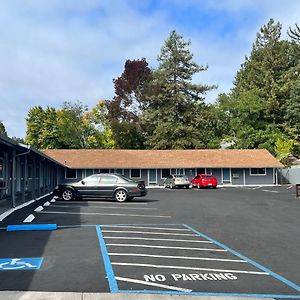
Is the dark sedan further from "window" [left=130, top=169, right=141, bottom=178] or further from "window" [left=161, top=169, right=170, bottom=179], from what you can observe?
"window" [left=161, top=169, right=170, bottom=179]

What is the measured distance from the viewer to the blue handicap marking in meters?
7.36

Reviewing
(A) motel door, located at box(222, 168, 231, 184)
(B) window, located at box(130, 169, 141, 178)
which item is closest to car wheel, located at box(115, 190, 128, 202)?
(B) window, located at box(130, 169, 141, 178)

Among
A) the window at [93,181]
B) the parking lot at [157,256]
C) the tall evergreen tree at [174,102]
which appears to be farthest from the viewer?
the tall evergreen tree at [174,102]

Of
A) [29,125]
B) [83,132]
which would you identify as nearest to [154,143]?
[83,132]

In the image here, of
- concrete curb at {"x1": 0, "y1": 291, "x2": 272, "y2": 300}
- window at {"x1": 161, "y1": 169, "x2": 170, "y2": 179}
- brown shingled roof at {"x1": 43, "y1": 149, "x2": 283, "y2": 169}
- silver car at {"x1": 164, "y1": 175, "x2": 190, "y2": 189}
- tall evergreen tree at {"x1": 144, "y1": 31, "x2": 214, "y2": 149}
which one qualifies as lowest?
concrete curb at {"x1": 0, "y1": 291, "x2": 272, "y2": 300}

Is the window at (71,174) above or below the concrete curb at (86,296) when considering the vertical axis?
above

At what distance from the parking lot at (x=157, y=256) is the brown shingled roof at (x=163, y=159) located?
1211 inches

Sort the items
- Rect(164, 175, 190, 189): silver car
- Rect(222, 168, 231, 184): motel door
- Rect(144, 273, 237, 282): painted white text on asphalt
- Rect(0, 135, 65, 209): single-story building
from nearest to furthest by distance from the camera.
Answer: Rect(144, 273, 237, 282): painted white text on asphalt → Rect(0, 135, 65, 209): single-story building → Rect(164, 175, 190, 189): silver car → Rect(222, 168, 231, 184): motel door

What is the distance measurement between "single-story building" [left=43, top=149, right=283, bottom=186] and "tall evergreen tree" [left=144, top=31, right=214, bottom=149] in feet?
34.3

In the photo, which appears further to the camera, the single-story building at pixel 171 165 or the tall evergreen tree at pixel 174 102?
the tall evergreen tree at pixel 174 102

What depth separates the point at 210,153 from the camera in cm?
4978

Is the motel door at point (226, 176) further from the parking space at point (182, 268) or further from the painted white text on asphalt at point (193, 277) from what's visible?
the painted white text on asphalt at point (193, 277)

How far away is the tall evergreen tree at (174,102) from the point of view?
196 feet

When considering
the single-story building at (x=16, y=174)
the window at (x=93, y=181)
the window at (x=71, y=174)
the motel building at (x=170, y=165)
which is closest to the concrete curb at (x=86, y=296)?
the single-story building at (x=16, y=174)
